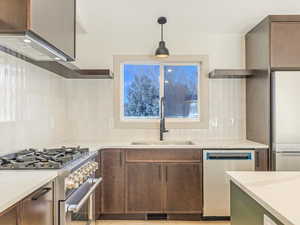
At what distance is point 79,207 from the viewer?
227 cm

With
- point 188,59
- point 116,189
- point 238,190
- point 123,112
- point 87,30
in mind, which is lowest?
point 116,189

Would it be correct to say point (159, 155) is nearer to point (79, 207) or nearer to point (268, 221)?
point (79, 207)

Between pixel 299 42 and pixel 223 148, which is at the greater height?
pixel 299 42

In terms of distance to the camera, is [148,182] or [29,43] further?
[148,182]

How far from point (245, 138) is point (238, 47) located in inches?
47.5

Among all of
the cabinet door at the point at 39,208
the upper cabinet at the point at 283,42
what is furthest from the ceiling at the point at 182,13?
the cabinet door at the point at 39,208

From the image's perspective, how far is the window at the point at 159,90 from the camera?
4.55m

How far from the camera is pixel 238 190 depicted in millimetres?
1952

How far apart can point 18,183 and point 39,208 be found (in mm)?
187

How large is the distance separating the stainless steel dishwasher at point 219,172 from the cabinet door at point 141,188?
0.52m

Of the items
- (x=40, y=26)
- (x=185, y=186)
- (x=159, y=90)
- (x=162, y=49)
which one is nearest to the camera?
(x=40, y=26)

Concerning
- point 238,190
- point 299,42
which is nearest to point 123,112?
point 299,42

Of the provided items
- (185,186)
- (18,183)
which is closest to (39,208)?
(18,183)

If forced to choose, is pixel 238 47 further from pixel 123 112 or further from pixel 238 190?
pixel 238 190
